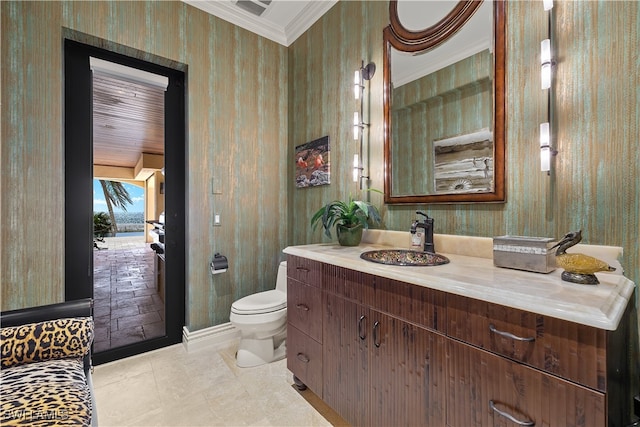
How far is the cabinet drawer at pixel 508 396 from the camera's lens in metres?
0.73

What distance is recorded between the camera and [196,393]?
70.9 inches

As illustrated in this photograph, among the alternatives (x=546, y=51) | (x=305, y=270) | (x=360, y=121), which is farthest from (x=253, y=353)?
(x=546, y=51)

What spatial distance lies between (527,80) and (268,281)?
2522 mm

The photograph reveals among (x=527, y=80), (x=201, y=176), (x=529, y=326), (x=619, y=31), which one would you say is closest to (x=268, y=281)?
(x=201, y=176)

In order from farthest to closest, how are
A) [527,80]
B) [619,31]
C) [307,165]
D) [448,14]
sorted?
[307,165] → [448,14] → [527,80] → [619,31]

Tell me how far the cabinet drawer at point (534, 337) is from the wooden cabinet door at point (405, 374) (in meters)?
0.13

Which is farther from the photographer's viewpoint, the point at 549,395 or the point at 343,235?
the point at 343,235

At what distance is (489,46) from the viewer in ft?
4.73

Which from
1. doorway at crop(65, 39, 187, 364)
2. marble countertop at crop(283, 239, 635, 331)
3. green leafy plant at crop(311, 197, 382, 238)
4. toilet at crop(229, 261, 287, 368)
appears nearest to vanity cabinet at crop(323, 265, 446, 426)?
marble countertop at crop(283, 239, 635, 331)

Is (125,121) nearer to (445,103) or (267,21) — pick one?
(267,21)

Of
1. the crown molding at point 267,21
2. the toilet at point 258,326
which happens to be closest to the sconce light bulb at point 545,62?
the crown molding at point 267,21

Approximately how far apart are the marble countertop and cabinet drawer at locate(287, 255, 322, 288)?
1.06 ft

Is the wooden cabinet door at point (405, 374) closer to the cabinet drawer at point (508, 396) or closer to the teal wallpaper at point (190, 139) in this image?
the cabinet drawer at point (508, 396)

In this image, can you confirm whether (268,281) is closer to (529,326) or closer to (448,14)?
(529,326)
